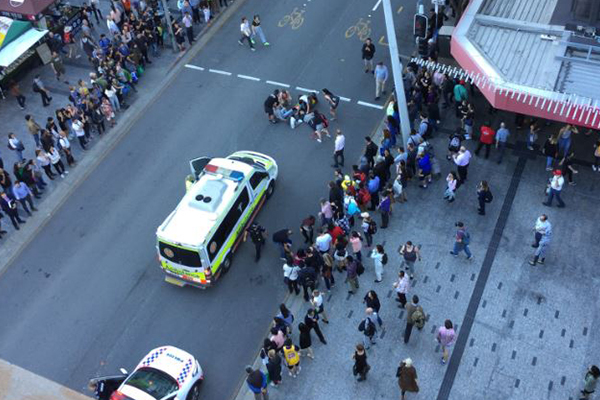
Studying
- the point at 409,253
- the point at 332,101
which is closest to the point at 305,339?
the point at 409,253

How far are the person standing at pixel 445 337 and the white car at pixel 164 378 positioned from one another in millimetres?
6235

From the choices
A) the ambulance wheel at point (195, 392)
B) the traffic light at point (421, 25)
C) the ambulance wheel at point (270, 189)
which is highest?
the traffic light at point (421, 25)

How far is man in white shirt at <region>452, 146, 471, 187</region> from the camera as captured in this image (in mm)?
22062

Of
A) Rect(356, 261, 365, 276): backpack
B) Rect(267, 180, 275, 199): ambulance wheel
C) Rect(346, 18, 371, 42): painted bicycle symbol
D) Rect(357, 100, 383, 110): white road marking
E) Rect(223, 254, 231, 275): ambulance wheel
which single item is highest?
Rect(346, 18, 371, 42): painted bicycle symbol

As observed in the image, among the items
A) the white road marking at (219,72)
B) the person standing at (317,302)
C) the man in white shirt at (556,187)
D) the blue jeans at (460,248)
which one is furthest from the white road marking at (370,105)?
the person standing at (317,302)

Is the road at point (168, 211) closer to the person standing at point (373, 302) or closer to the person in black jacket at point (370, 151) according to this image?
the person in black jacket at point (370, 151)

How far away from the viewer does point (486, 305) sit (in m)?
20.0

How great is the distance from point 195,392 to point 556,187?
11.8 metres

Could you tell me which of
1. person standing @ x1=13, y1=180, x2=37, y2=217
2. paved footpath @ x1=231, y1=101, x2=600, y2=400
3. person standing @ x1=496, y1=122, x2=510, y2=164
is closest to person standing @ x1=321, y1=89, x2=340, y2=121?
paved footpath @ x1=231, y1=101, x2=600, y2=400

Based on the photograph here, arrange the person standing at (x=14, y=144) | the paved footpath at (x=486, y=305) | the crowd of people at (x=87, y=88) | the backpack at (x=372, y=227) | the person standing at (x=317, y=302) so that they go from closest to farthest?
the paved footpath at (x=486, y=305) → the person standing at (x=317, y=302) → the backpack at (x=372, y=227) → the crowd of people at (x=87, y=88) → the person standing at (x=14, y=144)

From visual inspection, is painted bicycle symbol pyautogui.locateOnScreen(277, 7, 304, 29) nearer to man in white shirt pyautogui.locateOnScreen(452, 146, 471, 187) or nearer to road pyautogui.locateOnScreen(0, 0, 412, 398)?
road pyautogui.locateOnScreen(0, 0, 412, 398)

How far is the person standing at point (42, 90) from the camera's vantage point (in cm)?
2773

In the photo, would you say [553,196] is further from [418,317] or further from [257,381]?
[257,381]

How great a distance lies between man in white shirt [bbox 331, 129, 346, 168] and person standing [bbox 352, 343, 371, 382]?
738 cm
